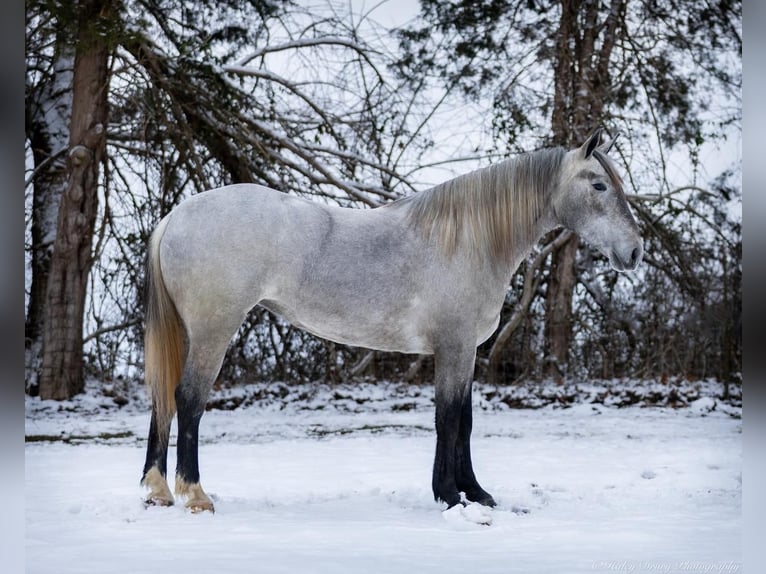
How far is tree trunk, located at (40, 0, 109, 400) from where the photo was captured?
21.8 feet

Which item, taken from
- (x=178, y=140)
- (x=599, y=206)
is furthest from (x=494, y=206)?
(x=178, y=140)

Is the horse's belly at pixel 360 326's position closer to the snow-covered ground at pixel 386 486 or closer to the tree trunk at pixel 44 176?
the snow-covered ground at pixel 386 486

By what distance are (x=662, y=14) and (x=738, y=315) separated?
3.13 meters

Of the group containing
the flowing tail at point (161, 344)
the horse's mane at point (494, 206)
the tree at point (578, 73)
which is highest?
the tree at point (578, 73)

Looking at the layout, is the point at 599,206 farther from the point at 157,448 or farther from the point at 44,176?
the point at 44,176

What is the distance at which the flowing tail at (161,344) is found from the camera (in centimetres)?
329

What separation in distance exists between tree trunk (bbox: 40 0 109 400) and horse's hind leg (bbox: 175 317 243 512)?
397 centimetres

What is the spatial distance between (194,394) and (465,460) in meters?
1.15

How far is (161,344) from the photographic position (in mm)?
3299

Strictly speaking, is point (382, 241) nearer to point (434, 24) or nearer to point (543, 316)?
point (543, 316)

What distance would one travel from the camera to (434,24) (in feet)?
25.9

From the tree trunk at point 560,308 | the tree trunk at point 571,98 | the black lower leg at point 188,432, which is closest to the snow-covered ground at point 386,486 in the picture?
the black lower leg at point 188,432

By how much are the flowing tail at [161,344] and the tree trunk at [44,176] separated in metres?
4.15
